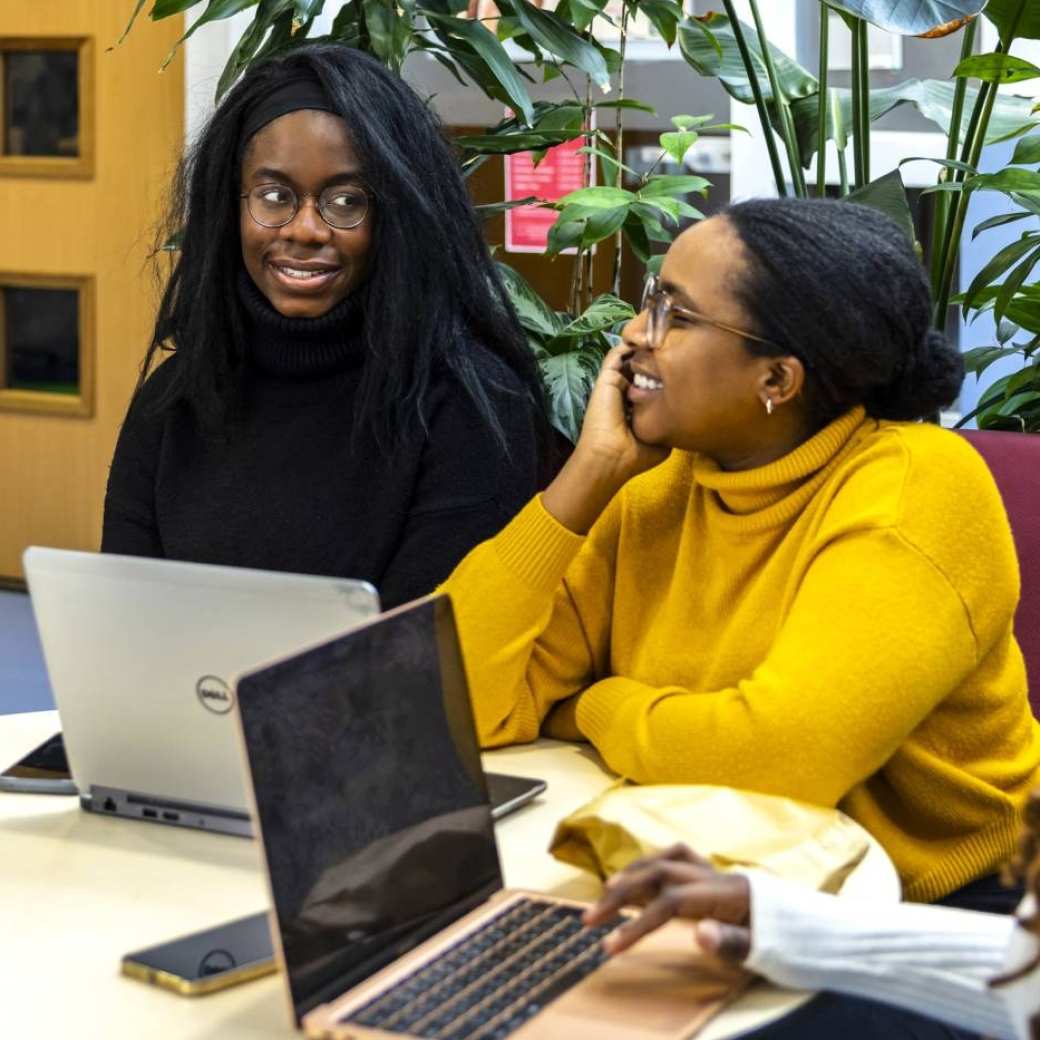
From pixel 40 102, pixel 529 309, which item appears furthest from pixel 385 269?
pixel 40 102

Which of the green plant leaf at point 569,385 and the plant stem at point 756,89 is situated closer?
the green plant leaf at point 569,385

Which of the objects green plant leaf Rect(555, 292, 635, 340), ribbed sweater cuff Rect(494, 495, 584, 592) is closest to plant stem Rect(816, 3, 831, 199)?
green plant leaf Rect(555, 292, 635, 340)

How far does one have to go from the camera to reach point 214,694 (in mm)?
1388

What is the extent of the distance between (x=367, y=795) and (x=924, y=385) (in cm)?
72

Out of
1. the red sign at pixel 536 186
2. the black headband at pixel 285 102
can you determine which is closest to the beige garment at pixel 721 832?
the black headband at pixel 285 102

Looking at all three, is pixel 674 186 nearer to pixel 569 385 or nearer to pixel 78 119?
pixel 569 385

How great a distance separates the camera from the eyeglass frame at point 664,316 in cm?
162

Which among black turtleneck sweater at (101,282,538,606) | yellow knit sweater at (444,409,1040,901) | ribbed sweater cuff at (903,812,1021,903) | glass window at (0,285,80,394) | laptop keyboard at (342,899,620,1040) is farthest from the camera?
glass window at (0,285,80,394)

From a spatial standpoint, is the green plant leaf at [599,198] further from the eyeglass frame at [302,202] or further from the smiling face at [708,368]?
the smiling face at [708,368]

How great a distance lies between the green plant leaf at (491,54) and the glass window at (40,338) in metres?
2.18

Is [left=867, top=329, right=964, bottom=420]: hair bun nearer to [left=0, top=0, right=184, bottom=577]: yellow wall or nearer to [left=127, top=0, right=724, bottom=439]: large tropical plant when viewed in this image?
[left=127, top=0, right=724, bottom=439]: large tropical plant

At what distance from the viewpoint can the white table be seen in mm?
1159

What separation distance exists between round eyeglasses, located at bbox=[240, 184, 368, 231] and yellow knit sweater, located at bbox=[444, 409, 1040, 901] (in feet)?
1.76

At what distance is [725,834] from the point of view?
1298 millimetres
